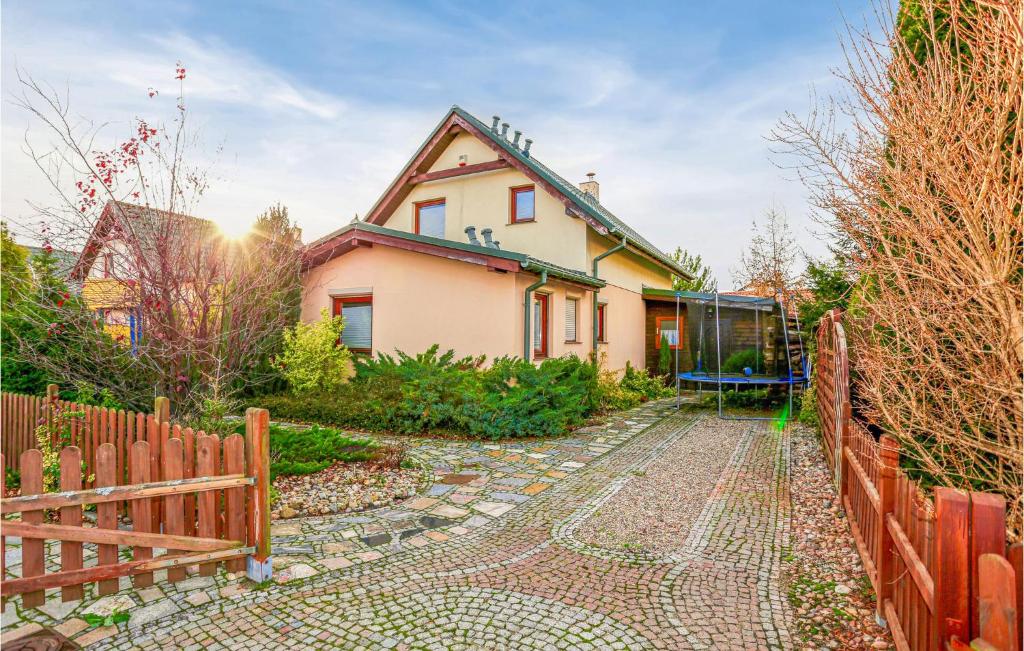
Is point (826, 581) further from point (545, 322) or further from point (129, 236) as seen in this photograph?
point (545, 322)

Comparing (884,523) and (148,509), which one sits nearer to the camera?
(884,523)

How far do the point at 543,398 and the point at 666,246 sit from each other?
74.0 feet

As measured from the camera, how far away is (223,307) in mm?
6629

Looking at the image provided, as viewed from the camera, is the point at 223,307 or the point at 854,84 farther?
the point at 223,307

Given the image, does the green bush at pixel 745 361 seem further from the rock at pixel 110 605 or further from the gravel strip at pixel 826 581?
the rock at pixel 110 605

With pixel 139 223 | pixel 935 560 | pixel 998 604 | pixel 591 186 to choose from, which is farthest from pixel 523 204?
pixel 998 604

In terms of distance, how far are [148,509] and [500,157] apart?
39.5 feet

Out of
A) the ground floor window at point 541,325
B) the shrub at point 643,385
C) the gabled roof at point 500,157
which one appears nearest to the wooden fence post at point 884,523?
the ground floor window at point 541,325

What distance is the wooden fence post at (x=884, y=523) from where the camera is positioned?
2.96 m

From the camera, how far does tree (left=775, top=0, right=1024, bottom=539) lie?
2.66 m

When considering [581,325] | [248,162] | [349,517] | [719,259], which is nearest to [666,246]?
[719,259]

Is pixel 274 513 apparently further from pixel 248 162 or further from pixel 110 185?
pixel 248 162

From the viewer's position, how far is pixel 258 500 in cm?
354

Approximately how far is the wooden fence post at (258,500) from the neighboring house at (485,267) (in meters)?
6.71
